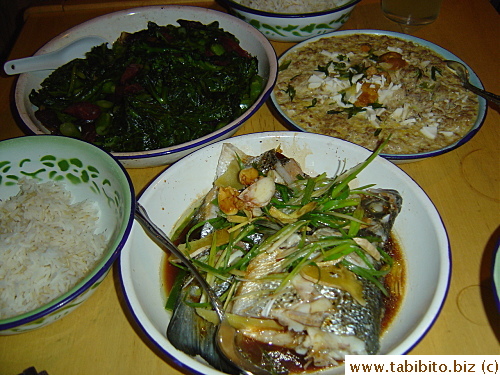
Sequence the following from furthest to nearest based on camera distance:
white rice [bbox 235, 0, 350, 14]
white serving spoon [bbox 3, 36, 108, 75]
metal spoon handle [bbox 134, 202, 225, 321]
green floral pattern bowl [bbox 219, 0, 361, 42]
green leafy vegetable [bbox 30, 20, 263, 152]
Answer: white rice [bbox 235, 0, 350, 14], green floral pattern bowl [bbox 219, 0, 361, 42], white serving spoon [bbox 3, 36, 108, 75], green leafy vegetable [bbox 30, 20, 263, 152], metal spoon handle [bbox 134, 202, 225, 321]

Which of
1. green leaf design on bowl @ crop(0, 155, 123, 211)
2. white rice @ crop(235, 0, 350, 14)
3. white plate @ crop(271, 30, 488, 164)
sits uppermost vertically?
white rice @ crop(235, 0, 350, 14)

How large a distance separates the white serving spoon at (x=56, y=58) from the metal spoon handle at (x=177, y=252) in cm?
116

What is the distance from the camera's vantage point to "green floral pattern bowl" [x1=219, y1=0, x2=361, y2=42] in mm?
2477

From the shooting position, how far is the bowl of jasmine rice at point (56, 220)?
138 cm

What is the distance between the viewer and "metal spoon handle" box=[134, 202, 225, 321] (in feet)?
4.40

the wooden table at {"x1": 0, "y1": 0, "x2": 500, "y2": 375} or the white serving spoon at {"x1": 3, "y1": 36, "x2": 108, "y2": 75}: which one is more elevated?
the white serving spoon at {"x1": 3, "y1": 36, "x2": 108, "y2": 75}

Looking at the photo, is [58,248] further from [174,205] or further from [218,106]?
[218,106]

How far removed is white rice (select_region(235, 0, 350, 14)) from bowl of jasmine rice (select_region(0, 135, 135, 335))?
169cm

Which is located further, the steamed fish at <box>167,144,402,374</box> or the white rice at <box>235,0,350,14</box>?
the white rice at <box>235,0,350,14</box>

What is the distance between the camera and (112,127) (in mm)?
1966

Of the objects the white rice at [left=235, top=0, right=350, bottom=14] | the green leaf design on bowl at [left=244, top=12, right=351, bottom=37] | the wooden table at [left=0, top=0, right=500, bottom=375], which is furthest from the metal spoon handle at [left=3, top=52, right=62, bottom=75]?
the white rice at [left=235, top=0, right=350, bottom=14]

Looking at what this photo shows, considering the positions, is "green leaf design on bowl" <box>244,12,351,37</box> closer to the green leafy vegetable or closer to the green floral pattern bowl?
the green floral pattern bowl

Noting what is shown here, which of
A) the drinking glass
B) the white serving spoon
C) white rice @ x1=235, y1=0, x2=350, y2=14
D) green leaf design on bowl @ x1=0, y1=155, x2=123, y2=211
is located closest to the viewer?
→ green leaf design on bowl @ x1=0, y1=155, x2=123, y2=211

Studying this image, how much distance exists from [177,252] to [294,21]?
5.79 ft
